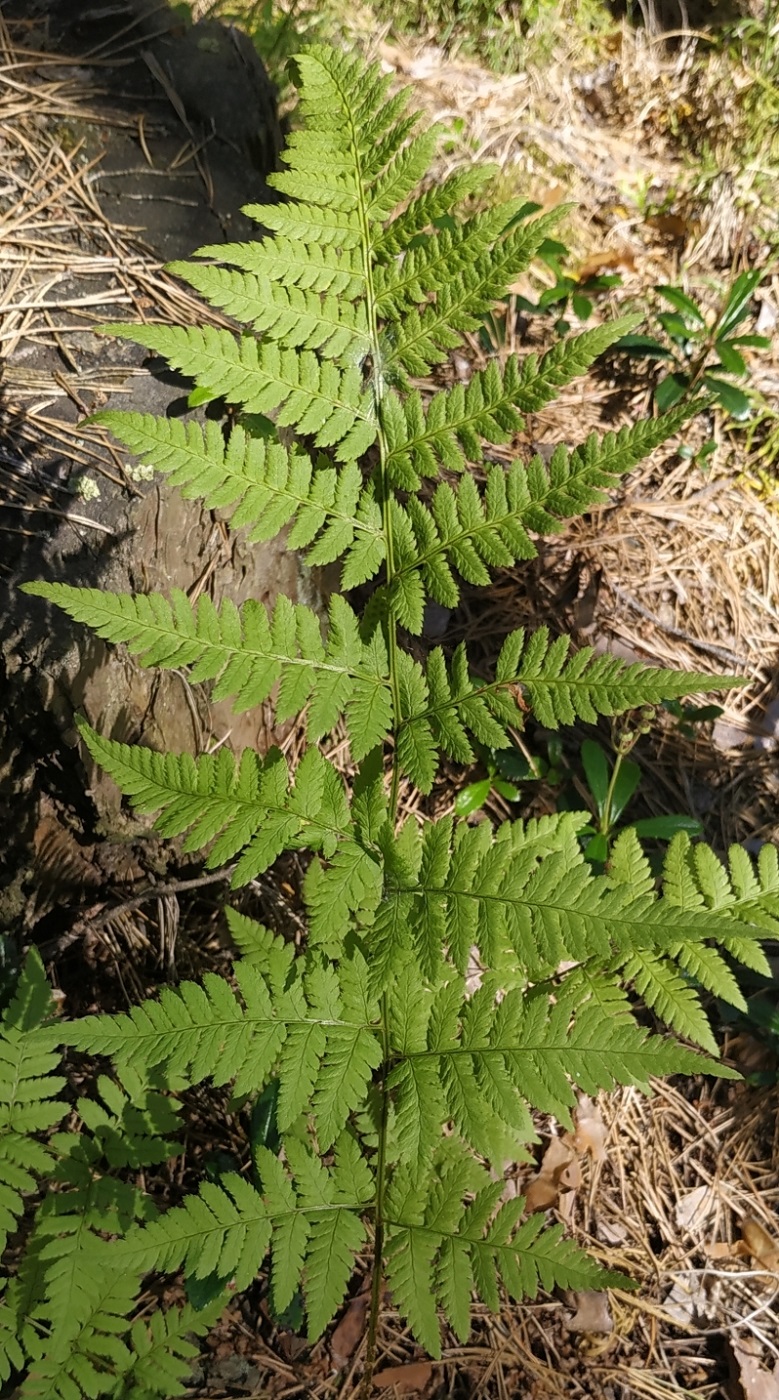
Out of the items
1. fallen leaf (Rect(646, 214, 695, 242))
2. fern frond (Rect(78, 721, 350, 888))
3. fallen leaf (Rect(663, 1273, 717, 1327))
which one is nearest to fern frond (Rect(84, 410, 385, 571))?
fern frond (Rect(78, 721, 350, 888))

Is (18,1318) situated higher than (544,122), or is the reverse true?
(544,122)

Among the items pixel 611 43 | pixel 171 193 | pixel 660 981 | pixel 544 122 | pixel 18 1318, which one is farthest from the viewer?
pixel 611 43

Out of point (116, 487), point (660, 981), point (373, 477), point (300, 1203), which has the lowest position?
point (300, 1203)

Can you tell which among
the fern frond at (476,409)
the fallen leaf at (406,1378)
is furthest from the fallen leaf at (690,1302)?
the fern frond at (476,409)

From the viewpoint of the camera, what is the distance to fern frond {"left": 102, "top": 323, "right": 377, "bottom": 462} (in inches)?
64.2

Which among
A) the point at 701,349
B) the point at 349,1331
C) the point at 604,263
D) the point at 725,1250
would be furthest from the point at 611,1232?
the point at 604,263

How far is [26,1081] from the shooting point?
1899 millimetres

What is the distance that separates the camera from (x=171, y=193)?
2.96 metres

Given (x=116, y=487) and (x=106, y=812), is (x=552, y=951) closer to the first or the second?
(x=106, y=812)

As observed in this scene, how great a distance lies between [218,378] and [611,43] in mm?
4695

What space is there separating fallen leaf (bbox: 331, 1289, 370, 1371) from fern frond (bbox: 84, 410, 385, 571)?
6.06 ft

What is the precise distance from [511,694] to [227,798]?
0.57 metres

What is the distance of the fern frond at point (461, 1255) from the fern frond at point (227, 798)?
2.21 feet

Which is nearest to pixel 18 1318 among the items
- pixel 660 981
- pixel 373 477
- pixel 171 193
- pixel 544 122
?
pixel 660 981
